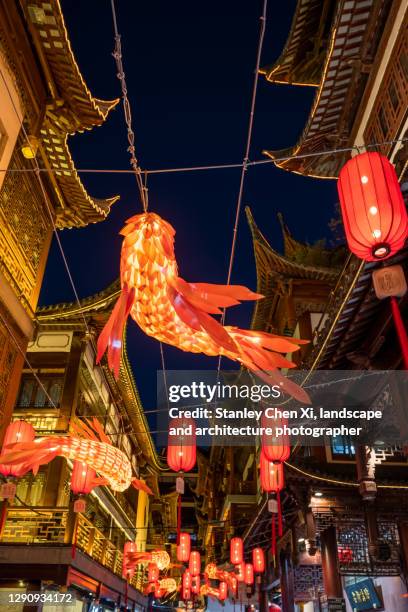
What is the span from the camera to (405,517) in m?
10.5

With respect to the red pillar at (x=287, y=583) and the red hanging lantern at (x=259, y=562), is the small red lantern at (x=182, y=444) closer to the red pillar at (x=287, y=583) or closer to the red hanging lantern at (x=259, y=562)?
the red pillar at (x=287, y=583)

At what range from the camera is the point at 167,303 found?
14.9ft

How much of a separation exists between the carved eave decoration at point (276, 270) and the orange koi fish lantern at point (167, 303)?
35.6 ft

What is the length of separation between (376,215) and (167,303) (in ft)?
6.70

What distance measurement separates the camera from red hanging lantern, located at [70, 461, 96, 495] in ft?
33.6

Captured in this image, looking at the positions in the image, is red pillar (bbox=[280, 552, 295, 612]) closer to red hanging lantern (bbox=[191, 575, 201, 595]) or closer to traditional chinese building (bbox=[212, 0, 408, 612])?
traditional chinese building (bbox=[212, 0, 408, 612])

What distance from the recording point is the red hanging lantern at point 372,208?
4041 millimetres

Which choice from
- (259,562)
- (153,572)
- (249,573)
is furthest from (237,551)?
(153,572)

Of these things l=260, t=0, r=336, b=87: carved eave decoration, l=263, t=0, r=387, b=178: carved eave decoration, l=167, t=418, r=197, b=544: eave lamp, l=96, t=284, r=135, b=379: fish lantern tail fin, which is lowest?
l=96, t=284, r=135, b=379: fish lantern tail fin

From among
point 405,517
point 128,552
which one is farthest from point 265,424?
point 128,552

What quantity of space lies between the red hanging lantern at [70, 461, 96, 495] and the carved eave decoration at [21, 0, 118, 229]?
5640 millimetres

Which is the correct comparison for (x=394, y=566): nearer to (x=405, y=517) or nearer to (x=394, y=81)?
(x=405, y=517)

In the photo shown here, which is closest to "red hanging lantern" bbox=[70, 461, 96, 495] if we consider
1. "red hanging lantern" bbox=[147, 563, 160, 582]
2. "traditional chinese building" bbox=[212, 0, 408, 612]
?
"traditional chinese building" bbox=[212, 0, 408, 612]

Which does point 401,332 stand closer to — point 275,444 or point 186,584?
point 275,444
